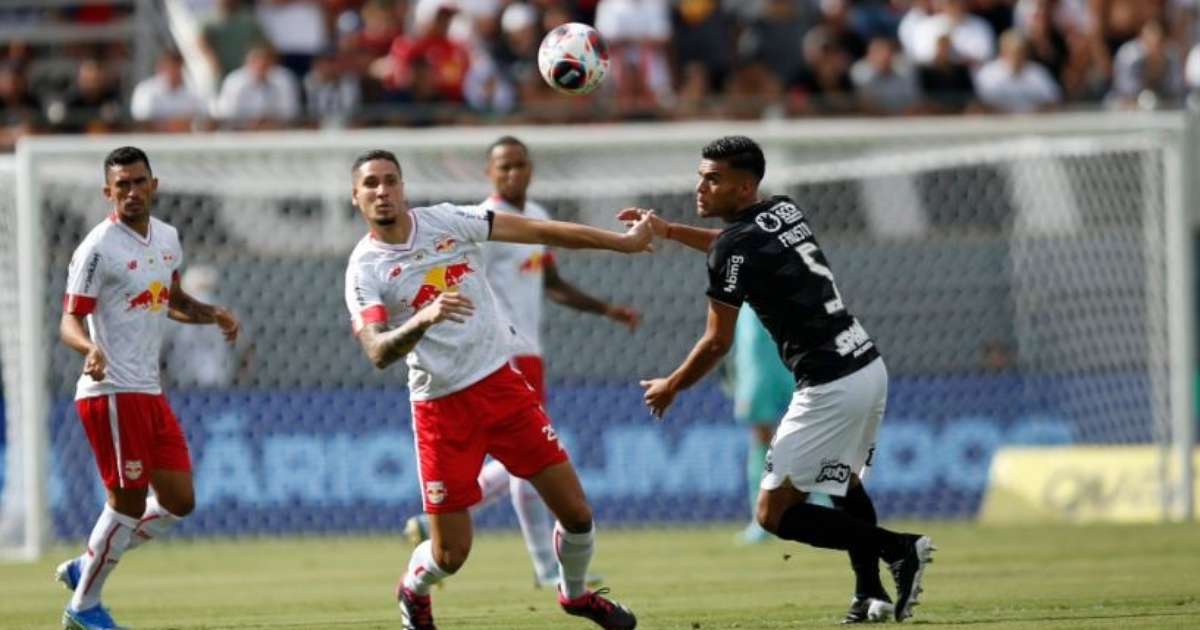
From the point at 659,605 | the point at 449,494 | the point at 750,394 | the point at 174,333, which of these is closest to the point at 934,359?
the point at 750,394

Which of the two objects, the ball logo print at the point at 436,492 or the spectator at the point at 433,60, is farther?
the spectator at the point at 433,60

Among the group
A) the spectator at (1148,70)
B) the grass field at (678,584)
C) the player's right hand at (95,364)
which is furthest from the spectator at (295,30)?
the player's right hand at (95,364)

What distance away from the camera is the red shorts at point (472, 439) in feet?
30.7

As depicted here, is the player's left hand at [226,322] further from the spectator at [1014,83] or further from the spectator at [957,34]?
the spectator at [957,34]

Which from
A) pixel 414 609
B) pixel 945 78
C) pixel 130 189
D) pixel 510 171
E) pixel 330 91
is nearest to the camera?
pixel 414 609

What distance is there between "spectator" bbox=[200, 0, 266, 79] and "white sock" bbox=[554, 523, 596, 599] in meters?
13.7

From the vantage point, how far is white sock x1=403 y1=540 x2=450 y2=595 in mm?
9414

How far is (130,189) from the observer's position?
10.6 m

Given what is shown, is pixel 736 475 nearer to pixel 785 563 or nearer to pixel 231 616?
pixel 785 563

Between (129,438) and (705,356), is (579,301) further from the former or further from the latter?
(705,356)

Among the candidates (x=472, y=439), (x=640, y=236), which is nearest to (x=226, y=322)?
(x=472, y=439)

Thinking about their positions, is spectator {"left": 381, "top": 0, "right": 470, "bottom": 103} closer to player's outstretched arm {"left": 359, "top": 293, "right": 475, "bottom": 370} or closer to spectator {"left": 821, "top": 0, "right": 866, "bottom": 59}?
spectator {"left": 821, "top": 0, "right": 866, "bottom": 59}

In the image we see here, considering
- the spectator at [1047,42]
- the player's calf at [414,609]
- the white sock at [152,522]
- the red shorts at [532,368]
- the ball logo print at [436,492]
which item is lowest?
the player's calf at [414,609]

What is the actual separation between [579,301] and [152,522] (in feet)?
11.1
